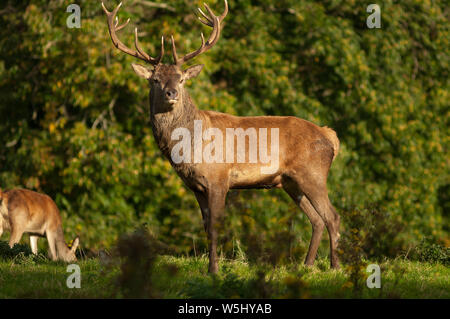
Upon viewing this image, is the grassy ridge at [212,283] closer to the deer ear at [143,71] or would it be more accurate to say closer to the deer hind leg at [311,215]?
the deer hind leg at [311,215]

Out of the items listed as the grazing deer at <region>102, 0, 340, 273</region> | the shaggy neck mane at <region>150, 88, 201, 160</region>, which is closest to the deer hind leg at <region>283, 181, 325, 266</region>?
the grazing deer at <region>102, 0, 340, 273</region>

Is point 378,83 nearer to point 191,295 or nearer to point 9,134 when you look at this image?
point 9,134

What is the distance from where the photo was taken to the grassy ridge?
4.47 m

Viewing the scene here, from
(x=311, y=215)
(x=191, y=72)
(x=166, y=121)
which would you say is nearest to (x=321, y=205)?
(x=311, y=215)

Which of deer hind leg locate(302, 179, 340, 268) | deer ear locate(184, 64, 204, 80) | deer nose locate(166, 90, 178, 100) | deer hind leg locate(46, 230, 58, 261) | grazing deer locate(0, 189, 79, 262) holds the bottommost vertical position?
deer hind leg locate(46, 230, 58, 261)

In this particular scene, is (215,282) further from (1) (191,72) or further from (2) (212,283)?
(1) (191,72)

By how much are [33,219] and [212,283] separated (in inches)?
204

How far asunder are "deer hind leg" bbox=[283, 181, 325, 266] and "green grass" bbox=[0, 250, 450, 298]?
0.61m

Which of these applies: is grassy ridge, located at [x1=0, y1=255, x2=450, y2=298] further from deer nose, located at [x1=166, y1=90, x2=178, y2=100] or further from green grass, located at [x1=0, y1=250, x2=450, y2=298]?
deer nose, located at [x1=166, y1=90, x2=178, y2=100]

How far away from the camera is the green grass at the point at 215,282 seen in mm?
4496

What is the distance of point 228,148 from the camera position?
6.69m

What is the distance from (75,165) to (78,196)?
1065mm

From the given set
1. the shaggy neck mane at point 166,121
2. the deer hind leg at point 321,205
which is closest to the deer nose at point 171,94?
the shaggy neck mane at point 166,121
